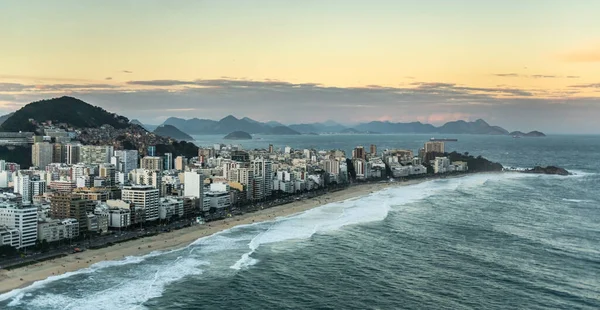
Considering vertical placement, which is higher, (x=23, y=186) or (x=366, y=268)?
(x=23, y=186)

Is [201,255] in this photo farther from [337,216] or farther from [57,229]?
[337,216]

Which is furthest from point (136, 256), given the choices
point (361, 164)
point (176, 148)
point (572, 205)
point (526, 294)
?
point (176, 148)

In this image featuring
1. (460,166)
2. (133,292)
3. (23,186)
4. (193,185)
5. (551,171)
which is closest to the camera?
(133,292)

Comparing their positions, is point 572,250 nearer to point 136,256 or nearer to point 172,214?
point 136,256

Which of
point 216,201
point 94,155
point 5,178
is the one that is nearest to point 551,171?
point 216,201

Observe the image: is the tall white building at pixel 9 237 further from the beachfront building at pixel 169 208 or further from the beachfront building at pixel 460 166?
the beachfront building at pixel 460 166
